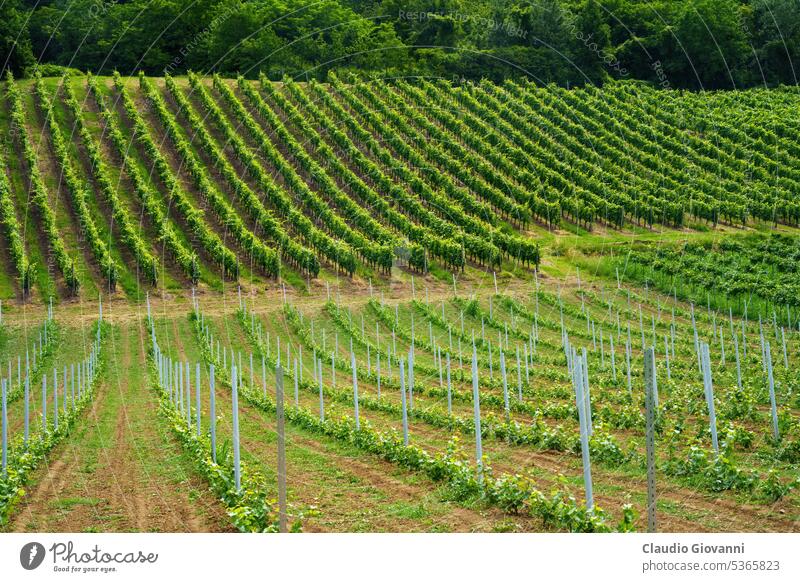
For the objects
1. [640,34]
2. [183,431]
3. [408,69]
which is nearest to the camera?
[183,431]

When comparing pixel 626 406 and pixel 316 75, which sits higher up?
pixel 316 75

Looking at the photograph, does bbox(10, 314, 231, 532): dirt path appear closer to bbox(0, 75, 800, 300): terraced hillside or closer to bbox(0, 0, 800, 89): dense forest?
bbox(0, 75, 800, 300): terraced hillside

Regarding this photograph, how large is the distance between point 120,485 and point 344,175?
120 ft

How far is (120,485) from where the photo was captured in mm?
15320

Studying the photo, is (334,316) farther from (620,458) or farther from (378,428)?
(620,458)

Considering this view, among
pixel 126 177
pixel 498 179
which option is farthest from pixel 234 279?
pixel 498 179

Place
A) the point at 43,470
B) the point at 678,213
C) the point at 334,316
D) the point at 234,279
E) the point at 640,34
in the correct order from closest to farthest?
the point at 43,470 → the point at 334,316 → the point at 234,279 → the point at 678,213 → the point at 640,34

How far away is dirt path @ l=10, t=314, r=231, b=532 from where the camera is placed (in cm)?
1335

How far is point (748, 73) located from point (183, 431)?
64.3 m

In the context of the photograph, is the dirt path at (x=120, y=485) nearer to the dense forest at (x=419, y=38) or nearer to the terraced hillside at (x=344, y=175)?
the terraced hillside at (x=344, y=175)

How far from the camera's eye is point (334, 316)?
120 ft

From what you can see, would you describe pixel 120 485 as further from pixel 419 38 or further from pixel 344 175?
pixel 419 38

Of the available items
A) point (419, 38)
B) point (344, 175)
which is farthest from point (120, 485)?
point (419, 38)

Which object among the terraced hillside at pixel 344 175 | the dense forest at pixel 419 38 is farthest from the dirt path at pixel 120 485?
the dense forest at pixel 419 38
